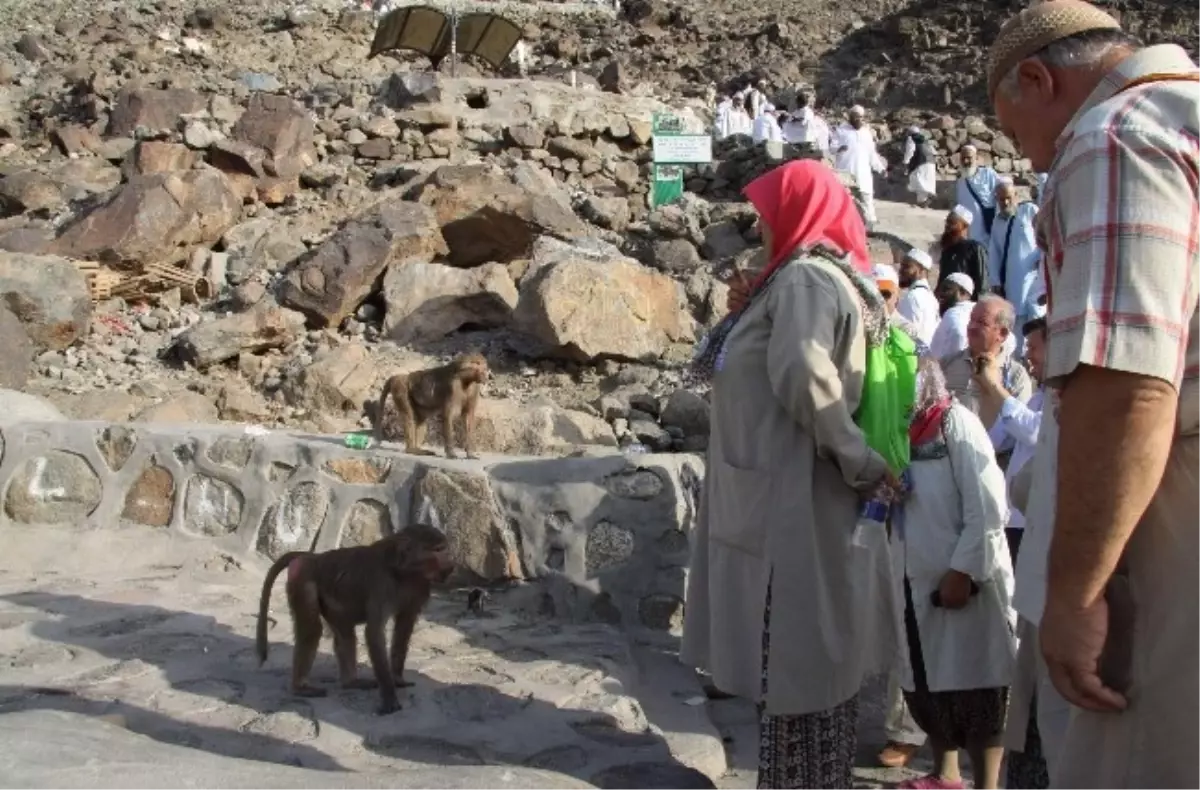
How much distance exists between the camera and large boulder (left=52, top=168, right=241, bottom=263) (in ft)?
39.1

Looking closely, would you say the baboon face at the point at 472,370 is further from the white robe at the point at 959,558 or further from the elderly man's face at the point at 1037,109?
the elderly man's face at the point at 1037,109

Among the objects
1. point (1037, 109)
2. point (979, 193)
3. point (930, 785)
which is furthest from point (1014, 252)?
point (1037, 109)

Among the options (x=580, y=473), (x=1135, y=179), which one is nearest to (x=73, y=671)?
(x=580, y=473)

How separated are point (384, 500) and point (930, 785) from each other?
2.61 metres

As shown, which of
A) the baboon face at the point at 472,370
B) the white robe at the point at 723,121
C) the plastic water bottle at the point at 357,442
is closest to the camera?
the plastic water bottle at the point at 357,442

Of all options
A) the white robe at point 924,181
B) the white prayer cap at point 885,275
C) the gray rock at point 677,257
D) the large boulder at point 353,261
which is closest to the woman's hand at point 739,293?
the white prayer cap at point 885,275

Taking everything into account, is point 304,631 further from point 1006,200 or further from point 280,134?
point 280,134

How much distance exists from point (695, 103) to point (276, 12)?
42.8ft

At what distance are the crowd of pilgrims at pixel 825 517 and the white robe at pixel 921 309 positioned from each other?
2067mm

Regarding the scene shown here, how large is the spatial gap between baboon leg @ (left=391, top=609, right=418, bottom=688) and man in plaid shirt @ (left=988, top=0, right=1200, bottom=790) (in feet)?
8.76

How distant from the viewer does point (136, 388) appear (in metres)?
9.80

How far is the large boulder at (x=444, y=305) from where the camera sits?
1099 cm

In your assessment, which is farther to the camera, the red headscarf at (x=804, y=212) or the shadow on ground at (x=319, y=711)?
the shadow on ground at (x=319, y=711)

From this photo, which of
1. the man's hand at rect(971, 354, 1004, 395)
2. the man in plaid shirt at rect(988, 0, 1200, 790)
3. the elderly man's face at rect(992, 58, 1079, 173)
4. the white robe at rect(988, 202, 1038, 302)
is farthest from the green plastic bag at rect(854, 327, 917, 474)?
the white robe at rect(988, 202, 1038, 302)
